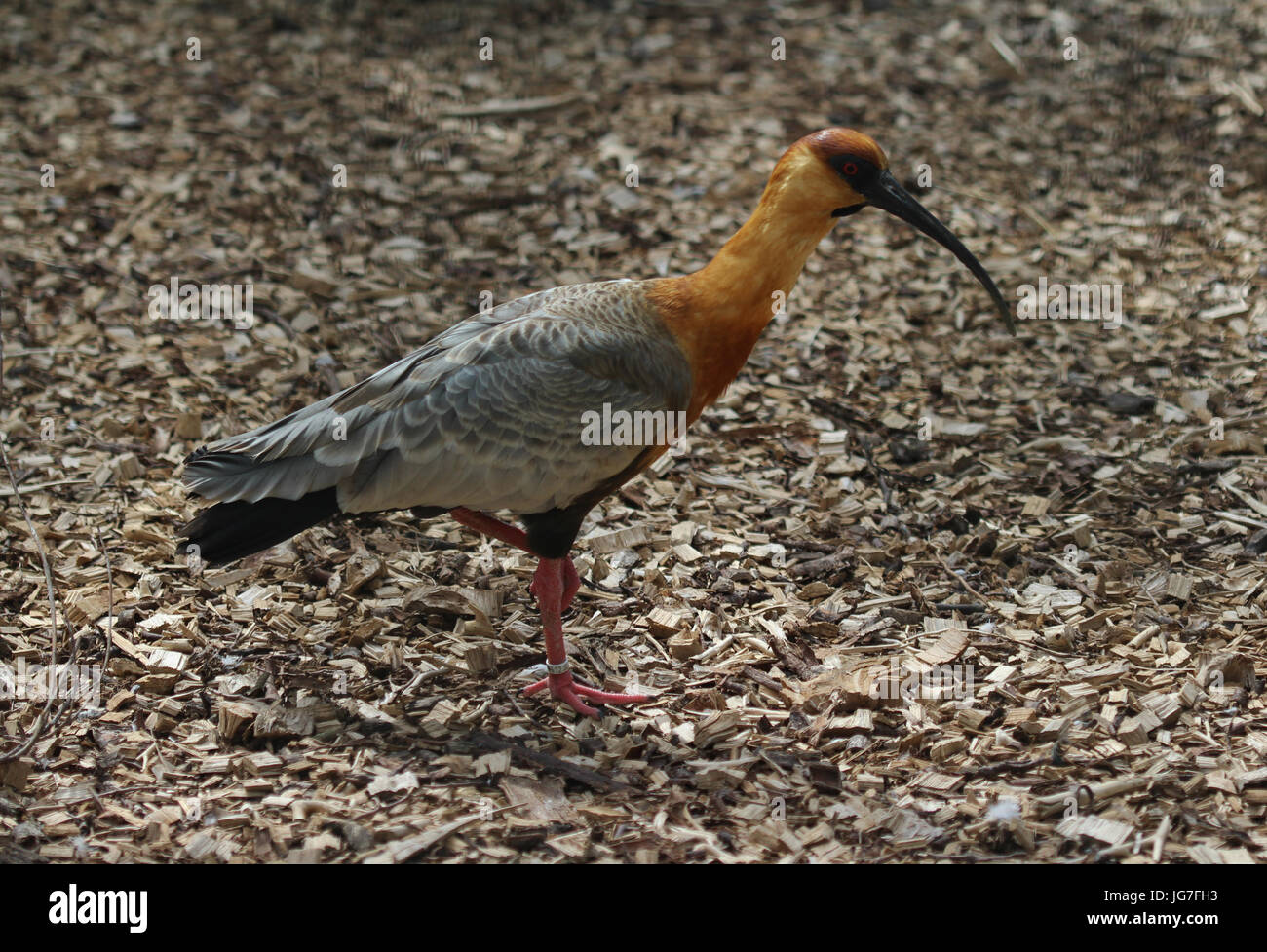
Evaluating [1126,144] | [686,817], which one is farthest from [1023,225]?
[686,817]

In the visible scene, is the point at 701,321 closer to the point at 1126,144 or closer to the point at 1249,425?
the point at 1249,425

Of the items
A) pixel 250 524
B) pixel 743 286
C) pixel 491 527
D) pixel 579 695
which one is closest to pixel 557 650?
pixel 579 695

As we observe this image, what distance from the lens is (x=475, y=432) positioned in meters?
4.69

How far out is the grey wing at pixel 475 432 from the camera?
4.68 metres

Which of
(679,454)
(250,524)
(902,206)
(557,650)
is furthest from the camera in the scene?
(679,454)

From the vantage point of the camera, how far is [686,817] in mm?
4270

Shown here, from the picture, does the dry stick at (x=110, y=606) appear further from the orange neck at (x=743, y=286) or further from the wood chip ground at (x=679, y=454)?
the orange neck at (x=743, y=286)

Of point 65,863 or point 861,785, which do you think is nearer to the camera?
point 65,863

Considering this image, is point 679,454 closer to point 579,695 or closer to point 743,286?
point 743,286

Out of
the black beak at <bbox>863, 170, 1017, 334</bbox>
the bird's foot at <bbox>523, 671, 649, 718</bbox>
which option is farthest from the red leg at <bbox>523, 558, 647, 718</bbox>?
the black beak at <bbox>863, 170, 1017, 334</bbox>

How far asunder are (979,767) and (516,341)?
2.38 metres

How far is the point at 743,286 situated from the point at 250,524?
84.2 inches

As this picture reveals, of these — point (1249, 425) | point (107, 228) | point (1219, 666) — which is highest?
point (107, 228)

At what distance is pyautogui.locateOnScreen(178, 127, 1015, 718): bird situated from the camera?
4676 mm
